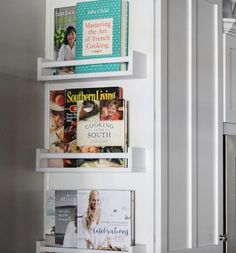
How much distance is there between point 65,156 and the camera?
8.60 ft

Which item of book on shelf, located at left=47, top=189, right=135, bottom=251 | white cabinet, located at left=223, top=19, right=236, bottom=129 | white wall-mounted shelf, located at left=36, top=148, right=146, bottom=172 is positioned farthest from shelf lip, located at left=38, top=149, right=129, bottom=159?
white cabinet, located at left=223, top=19, right=236, bottom=129

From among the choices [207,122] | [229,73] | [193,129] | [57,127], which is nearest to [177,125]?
[193,129]

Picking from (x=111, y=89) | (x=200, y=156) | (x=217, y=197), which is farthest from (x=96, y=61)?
(x=217, y=197)

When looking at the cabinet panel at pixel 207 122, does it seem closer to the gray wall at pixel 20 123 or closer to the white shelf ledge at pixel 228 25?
the white shelf ledge at pixel 228 25

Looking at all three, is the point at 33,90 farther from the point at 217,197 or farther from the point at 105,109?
the point at 217,197

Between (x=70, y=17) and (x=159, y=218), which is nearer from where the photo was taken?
(x=159, y=218)

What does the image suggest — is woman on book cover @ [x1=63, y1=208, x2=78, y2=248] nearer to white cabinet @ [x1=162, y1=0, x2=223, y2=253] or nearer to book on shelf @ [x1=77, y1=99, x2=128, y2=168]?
book on shelf @ [x1=77, y1=99, x2=128, y2=168]

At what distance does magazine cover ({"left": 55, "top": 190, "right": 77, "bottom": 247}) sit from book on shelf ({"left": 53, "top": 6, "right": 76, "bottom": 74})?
0.50 metres

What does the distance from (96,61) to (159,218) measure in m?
0.65

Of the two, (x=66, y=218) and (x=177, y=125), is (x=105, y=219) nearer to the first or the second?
(x=66, y=218)

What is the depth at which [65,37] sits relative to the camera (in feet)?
8.87

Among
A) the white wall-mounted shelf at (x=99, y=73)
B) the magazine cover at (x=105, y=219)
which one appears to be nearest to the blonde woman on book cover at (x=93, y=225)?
the magazine cover at (x=105, y=219)

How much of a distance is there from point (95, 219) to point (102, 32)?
73 centimetres

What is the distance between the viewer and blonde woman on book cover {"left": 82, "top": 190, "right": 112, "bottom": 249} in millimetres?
2555
